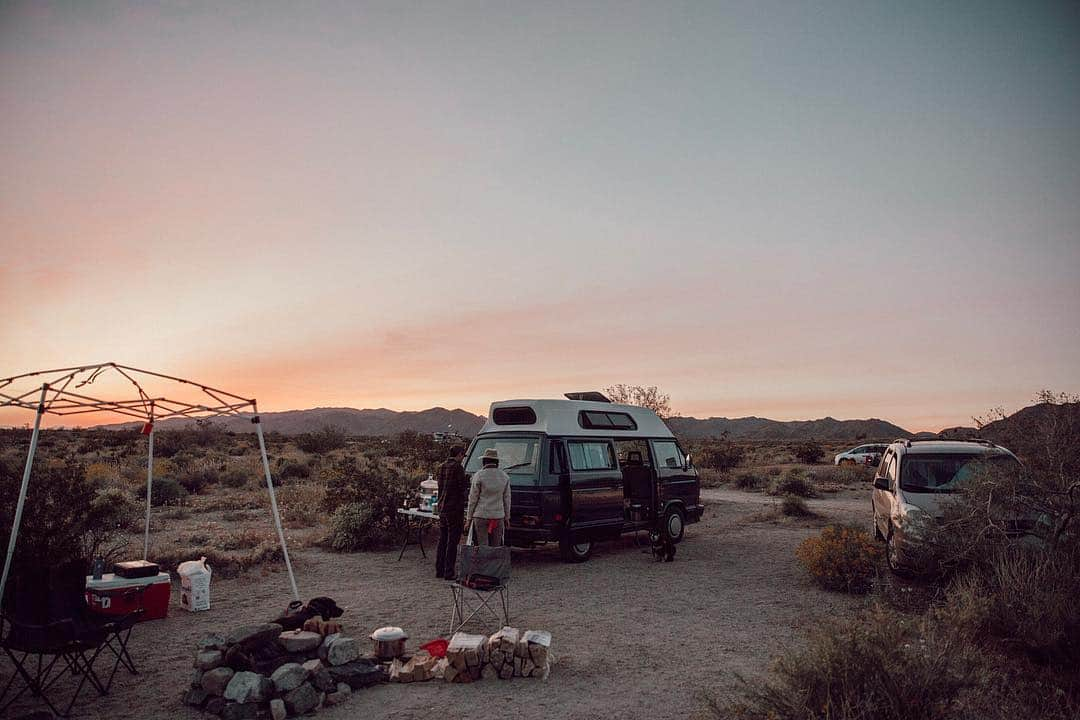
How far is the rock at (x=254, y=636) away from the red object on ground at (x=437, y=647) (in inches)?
56.9

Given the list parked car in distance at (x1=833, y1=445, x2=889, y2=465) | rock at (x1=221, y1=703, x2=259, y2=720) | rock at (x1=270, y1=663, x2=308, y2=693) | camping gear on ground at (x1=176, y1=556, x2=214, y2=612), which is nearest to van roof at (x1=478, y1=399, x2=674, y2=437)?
camping gear on ground at (x1=176, y1=556, x2=214, y2=612)

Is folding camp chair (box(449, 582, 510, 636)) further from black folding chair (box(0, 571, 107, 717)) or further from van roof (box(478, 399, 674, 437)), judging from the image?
black folding chair (box(0, 571, 107, 717))

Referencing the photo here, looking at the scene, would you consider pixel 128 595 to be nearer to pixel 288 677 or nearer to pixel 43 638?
pixel 43 638

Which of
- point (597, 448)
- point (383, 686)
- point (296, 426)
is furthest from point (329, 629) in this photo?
point (296, 426)

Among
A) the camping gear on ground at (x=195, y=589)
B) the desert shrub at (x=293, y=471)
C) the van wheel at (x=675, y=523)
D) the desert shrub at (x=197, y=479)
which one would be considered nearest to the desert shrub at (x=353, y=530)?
the camping gear on ground at (x=195, y=589)

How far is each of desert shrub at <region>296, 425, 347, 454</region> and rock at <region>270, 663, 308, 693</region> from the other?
34147 mm

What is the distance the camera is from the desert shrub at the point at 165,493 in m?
19.1

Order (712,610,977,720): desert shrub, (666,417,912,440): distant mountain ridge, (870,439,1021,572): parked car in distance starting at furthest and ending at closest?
(666,417,912,440): distant mountain ridge
(870,439,1021,572): parked car in distance
(712,610,977,720): desert shrub

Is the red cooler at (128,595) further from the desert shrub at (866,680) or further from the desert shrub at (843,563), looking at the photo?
the desert shrub at (843,563)

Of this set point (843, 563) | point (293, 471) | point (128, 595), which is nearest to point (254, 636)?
point (128, 595)

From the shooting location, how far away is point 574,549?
11.4 m

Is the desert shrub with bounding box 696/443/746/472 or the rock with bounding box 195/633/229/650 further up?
the desert shrub with bounding box 696/443/746/472

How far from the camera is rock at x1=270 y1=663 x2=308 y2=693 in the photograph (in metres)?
5.66

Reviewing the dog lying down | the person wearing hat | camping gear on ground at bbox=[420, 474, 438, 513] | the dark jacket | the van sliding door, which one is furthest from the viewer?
camping gear on ground at bbox=[420, 474, 438, 513]
